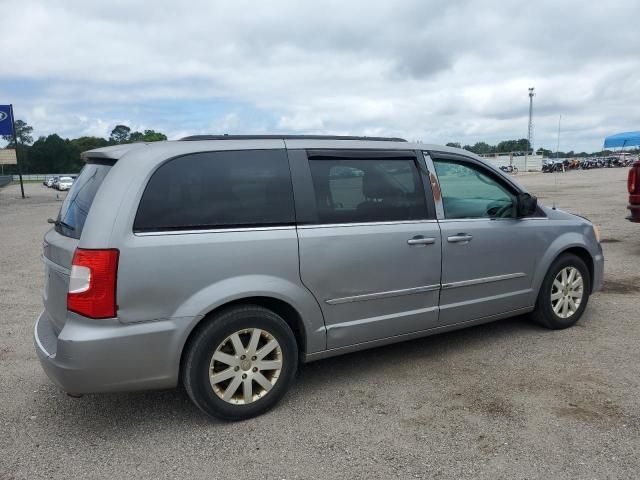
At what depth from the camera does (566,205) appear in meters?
17.5

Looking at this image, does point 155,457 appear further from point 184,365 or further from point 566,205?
point 566,205

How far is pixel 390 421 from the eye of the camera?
3.44 metres

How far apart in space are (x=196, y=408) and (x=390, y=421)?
4.22ft

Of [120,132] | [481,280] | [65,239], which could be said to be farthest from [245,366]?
[120,132]

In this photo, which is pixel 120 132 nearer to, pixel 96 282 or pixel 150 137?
pixel 150 137

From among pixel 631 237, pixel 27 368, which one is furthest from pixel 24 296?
pixel 631 237

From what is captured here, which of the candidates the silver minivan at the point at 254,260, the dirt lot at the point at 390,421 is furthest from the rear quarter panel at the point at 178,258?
the dirt lot at the point at 390,421

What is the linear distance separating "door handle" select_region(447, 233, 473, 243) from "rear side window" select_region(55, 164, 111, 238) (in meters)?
2.48

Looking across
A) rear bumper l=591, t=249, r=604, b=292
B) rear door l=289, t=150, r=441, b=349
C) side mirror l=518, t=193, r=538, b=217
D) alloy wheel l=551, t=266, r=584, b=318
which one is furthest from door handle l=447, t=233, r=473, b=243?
rear bumper l=591, t=249, r=604, b=292

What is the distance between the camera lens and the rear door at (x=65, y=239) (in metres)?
3.23

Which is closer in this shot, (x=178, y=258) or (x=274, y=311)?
(x=178, y=258)

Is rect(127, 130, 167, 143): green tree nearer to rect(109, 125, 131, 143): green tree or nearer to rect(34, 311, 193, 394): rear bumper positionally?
rect(34, 311, 193, 394): rear bumper

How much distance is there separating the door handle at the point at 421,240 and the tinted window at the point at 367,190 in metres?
0.16

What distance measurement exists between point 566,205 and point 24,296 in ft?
51.7
